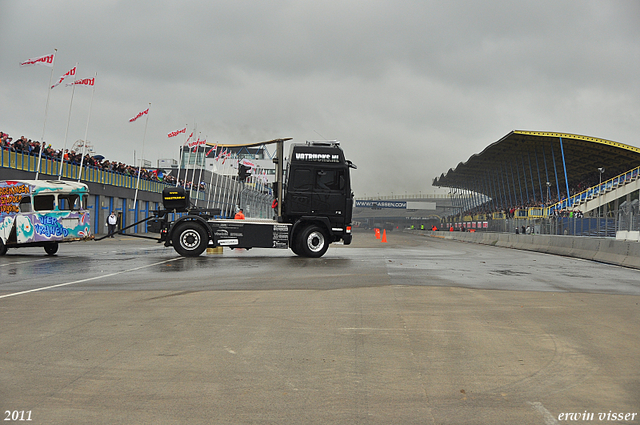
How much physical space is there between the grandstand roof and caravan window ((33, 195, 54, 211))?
53.0m

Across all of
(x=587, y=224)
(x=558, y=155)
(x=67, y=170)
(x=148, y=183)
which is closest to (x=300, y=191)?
(x=587, y=224)

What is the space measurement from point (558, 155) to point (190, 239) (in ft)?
208

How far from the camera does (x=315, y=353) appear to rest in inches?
241

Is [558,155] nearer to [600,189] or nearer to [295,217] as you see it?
[600,189]

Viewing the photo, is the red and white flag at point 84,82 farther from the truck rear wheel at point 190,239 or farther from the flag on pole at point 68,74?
the truck rear wheel at point 190,239

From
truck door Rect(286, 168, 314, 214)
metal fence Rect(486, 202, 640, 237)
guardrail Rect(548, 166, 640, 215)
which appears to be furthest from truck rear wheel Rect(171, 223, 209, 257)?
guardrail Rect(548, 166, 640, 215)

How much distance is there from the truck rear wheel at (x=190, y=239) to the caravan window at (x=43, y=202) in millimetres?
4266

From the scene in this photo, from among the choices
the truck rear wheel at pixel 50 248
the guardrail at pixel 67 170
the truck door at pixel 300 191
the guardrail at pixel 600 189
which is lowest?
the truck rear wheel at pixel 50 248

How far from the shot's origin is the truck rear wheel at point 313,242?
68.9 feet

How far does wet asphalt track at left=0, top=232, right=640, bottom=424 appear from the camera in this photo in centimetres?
448

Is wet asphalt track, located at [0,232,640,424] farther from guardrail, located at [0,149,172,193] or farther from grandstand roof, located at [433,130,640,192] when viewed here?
grandstand roof, located at [433,130,640,192]

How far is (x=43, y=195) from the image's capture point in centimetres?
2025

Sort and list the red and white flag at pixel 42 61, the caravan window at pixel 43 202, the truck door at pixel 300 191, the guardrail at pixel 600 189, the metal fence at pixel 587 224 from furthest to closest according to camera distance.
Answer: the guardrail at pixel 600 189
the red and white flag at pixel 42 61
the metal fence at pixel 587 224
the truck door at pixel 300 191
the caravan window at pixel 43 202

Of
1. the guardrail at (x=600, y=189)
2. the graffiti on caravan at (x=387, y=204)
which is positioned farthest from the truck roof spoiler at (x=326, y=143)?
the graffiti on caravan at (x=387, y=204)
